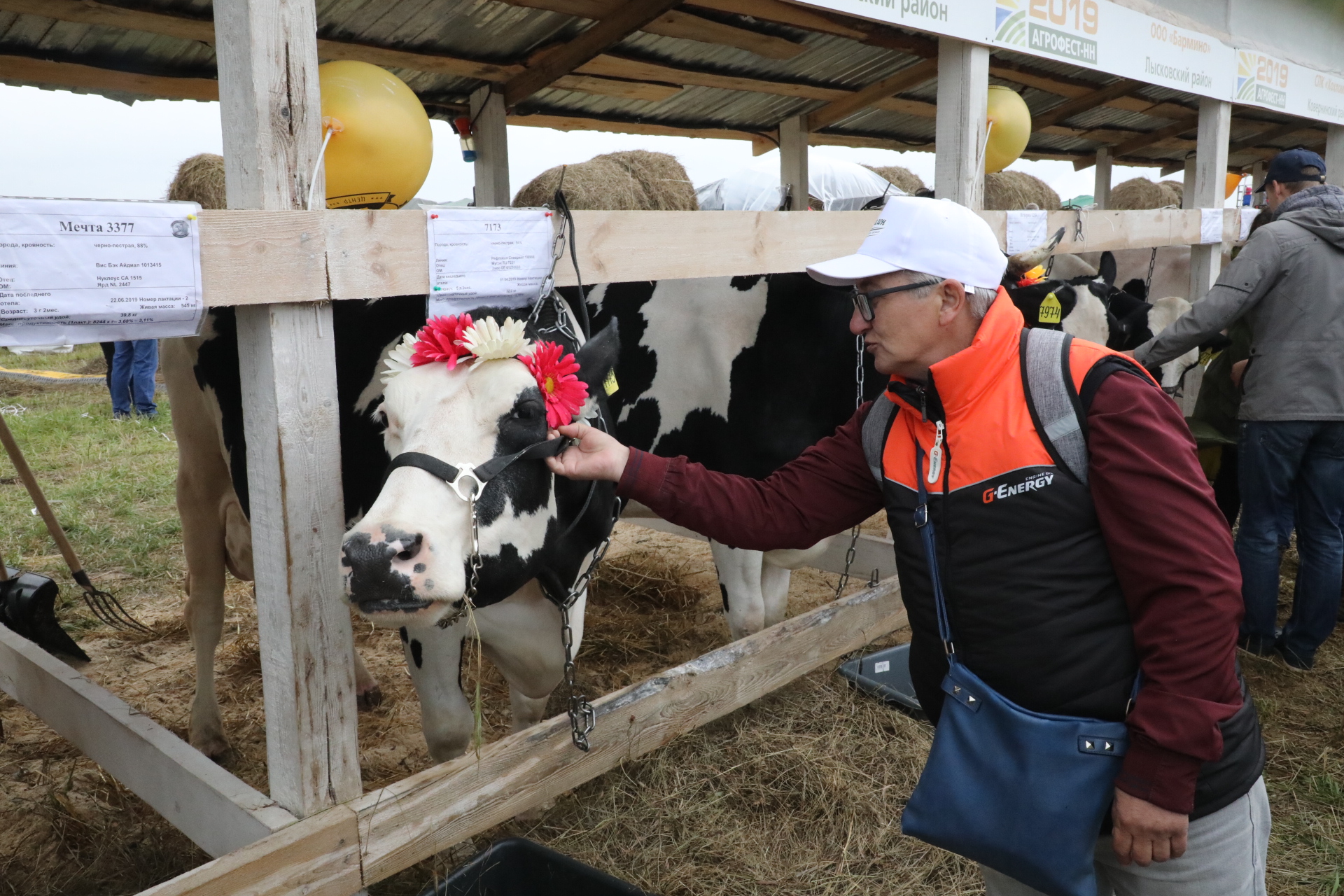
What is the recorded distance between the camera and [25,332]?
1.65 m

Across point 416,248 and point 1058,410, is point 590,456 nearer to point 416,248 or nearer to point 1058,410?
point 416,248

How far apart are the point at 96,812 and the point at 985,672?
3.12 m

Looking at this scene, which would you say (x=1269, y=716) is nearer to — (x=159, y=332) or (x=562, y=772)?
(x=562, y=772)

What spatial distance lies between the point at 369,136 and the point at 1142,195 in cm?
1285

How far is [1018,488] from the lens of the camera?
1657mm

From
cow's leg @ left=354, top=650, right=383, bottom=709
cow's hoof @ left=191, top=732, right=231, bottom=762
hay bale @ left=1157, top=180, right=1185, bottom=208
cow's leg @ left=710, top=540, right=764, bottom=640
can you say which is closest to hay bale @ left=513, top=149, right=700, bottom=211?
cow's leg @ left=710, top=540, right=764, bottom=640

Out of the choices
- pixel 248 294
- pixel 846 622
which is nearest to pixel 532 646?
pixel 846 622

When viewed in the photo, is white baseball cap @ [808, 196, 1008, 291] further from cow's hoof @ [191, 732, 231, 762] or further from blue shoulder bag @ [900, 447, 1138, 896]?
cow's hoof @ [191, 732, 231, 762]

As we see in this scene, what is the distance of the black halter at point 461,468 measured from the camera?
1.90 meters

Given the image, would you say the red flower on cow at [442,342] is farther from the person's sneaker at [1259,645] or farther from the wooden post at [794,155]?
the wooden post at [794,155]

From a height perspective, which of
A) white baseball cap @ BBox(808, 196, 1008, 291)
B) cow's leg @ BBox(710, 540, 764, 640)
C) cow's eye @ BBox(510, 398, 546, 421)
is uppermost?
white baseball cap @ BBox(808, 196, 1008, 291)

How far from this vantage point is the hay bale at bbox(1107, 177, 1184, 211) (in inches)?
500

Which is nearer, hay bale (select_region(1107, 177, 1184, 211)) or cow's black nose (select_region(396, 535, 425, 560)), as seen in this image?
cow's black nose (select_region(396, 535, 425, 560))

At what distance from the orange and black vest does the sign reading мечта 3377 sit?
5.90ft
